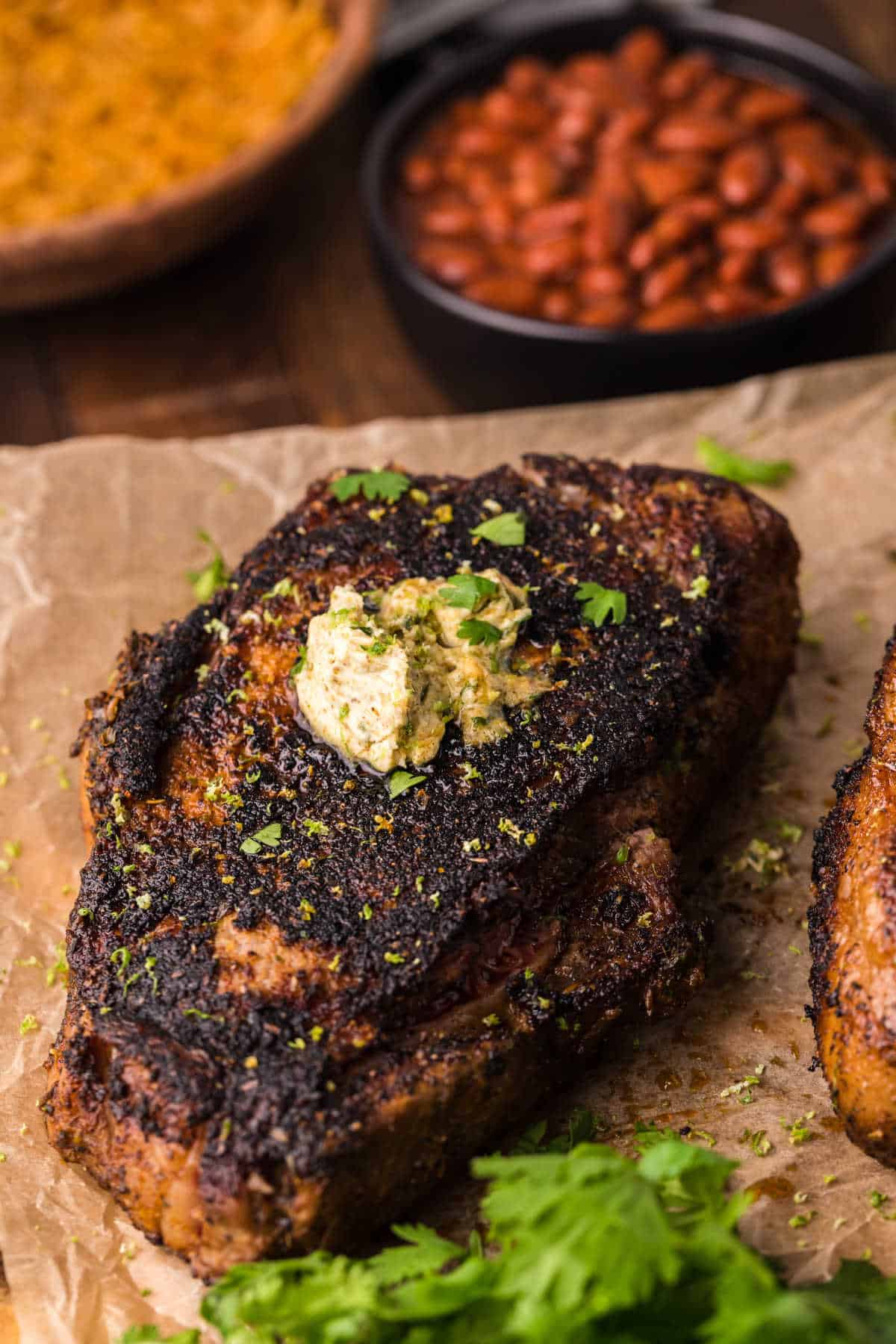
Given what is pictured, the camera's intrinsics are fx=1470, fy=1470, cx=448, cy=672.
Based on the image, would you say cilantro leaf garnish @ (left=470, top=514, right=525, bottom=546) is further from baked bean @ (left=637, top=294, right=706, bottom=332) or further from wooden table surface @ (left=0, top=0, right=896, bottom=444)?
wooden table surface @ (left=0, top=0, right=896, bottom=444)

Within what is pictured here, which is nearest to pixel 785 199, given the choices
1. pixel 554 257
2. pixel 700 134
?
pixel 700 134

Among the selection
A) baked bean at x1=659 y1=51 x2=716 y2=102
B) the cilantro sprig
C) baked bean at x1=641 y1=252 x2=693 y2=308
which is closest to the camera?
the cilantro sprig

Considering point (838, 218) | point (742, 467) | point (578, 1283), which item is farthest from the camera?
point (838, 218)

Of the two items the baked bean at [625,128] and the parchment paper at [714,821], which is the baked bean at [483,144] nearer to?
the baked bean at [625,128]

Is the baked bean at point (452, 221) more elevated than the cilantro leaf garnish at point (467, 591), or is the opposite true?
the baked bean at point (452, 221)

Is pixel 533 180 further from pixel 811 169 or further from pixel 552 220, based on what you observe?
pixel 811 169

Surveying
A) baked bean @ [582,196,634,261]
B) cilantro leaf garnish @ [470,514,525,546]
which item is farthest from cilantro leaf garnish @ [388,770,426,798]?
baked bean @ [582,196,634,261]

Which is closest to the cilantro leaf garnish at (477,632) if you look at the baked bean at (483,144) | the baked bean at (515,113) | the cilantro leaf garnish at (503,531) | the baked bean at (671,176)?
the cilantro leaf garnish at (503,531)
